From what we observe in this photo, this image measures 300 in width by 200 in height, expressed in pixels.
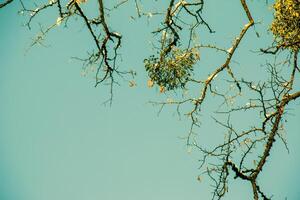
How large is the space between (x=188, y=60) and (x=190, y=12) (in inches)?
45.8

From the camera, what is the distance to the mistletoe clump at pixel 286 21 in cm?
600

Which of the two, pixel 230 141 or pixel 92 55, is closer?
pixel 230 141

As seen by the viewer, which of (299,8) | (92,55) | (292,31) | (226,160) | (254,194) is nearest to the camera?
(254,194)

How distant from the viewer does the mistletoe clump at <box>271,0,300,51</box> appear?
19.7ft

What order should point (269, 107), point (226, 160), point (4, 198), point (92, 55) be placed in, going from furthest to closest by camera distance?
point (4, 198) → point (92, 55) → point (269, 107) → point (226, 160)

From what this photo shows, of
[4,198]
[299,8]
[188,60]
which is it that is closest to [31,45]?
[188,60]

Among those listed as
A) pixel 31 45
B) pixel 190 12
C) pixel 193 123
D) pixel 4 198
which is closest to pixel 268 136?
pixel 193 123

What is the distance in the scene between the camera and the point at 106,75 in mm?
4922

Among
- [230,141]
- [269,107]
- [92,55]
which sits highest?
[92,55]

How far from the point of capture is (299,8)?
19.3ft

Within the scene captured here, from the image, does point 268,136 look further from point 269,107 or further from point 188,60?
point 188,60

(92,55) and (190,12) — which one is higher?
(190,12)

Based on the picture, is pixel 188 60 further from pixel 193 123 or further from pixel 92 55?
pixel 92 55

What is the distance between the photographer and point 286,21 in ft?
20.9
